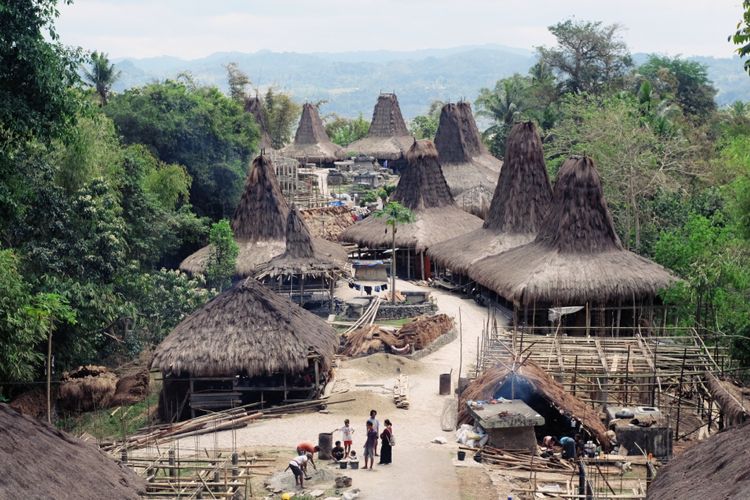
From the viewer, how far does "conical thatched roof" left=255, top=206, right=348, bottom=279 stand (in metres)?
37.2

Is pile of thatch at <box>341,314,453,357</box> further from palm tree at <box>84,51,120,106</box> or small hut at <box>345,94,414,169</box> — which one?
small hut at <box>345,94,414,169</box>

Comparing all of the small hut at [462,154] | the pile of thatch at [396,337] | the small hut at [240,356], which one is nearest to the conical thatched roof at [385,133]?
the small hut at [462,154]

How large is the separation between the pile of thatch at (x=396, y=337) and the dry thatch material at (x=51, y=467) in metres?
14.6

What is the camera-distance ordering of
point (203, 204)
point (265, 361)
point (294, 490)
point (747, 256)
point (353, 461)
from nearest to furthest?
point (294, 490), point (353, 461), point (265, 361), point (747, 256), point (203, 204)

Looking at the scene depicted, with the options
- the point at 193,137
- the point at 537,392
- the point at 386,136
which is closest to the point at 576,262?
the point at 537,392

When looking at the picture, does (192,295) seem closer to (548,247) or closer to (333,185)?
(548,247)

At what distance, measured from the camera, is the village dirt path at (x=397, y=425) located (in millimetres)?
21228

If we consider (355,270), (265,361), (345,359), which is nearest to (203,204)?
(355,270)

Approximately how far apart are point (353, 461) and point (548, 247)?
1445cm

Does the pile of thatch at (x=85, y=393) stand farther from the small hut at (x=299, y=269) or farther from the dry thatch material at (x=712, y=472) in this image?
the dry thatch material at (x=712, y=472)

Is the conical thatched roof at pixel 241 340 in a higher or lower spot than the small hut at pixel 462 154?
lower

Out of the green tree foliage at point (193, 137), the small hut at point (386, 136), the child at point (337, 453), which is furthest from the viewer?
the small hut at point (386, 136)

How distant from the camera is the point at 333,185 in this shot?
218 ft


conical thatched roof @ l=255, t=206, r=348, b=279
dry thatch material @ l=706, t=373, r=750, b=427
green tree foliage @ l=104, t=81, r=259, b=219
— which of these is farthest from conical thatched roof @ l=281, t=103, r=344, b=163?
dry thatch material @ l=706, t=373, r=750, b=427
